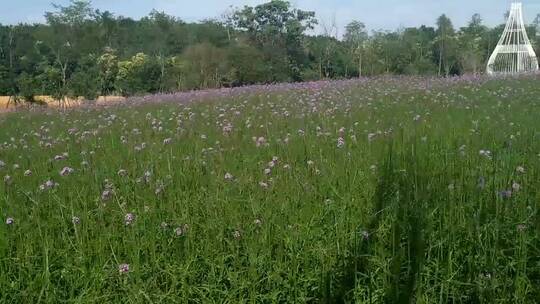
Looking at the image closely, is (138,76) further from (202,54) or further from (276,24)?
(276,24)

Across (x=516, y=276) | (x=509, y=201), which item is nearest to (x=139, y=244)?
(x=516, y=276)

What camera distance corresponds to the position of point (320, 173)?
11.3 feet

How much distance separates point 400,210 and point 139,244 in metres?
1.40

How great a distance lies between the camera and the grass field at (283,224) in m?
2.18

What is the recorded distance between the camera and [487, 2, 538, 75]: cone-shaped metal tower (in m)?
36.8

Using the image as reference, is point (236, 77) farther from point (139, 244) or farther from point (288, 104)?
point (139, 244)

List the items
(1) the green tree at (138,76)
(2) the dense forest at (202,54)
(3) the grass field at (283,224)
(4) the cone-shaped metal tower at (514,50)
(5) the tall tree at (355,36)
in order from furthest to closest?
(5) the tall tree at (355,36) < (4) the cone-shaped metal tower at (514,50) < (1) the green tree at (138,76) < (2) the dense forest at (202,54) < (3) the grass field at (283,224)

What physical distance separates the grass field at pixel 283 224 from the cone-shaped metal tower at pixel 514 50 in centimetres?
3538

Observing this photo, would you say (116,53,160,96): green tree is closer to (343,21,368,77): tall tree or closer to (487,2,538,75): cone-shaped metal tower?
(343,21,368,77): tall tree

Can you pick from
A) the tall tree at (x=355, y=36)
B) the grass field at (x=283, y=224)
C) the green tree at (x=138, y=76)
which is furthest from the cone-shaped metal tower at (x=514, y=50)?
the grass field at (x=283, y=224)

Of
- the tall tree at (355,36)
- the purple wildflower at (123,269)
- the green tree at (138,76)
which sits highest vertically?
the tall tree at (355,36)

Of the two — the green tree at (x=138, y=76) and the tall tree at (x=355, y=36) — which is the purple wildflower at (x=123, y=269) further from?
the tall tree at (x=355, y=36)

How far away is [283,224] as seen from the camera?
2.65 meters

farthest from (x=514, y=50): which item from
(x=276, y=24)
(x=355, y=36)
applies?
(x=276, y=24)
